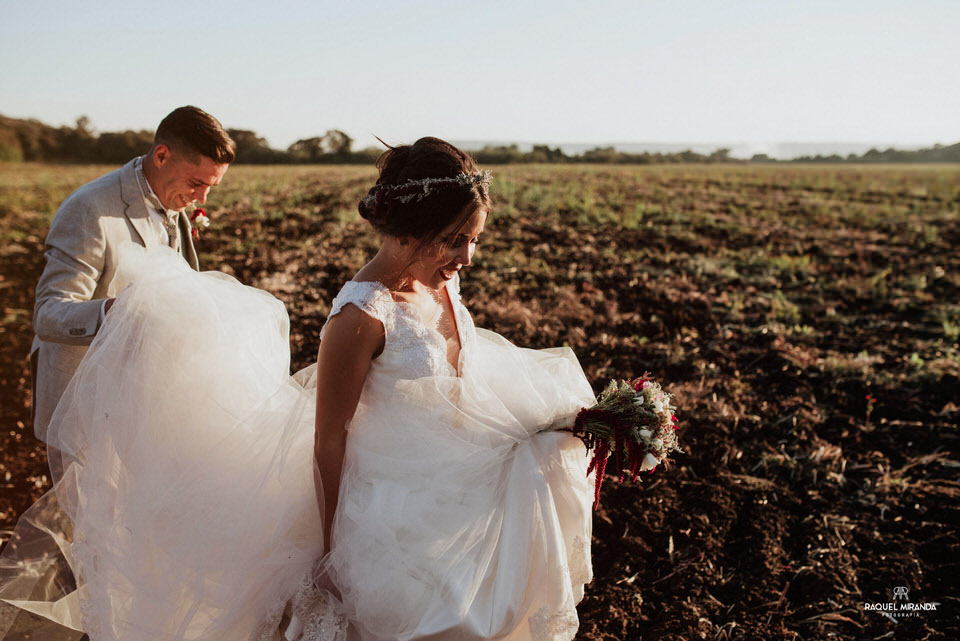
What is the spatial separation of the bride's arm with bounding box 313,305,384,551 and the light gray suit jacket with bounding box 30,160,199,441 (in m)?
1.06

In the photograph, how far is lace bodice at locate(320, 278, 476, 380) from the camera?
218cm

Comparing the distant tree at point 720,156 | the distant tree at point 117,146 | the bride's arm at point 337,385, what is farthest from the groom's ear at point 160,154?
the distant tree at point 720,156

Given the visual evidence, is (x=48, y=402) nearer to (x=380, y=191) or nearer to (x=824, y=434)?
(x=380, y=191)

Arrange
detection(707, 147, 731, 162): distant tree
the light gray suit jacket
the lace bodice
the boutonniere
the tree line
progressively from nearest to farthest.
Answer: the lace bodice, the light gray suit jacket, the boutonniere, the tree line, detection(707, 147, 731, 162): distant tree

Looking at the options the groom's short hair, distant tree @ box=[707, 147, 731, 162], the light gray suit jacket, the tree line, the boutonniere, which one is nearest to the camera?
the light gray suit jacket

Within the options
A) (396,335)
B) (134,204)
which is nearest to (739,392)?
(396,335)

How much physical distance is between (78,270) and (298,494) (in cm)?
142

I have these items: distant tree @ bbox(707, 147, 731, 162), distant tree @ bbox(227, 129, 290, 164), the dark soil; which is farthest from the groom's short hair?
distant tree @ bbox(707, 147, 731, 162)

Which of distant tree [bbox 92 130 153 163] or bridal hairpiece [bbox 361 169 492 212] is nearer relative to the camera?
bridal hairpiece [bbox 361 169 492 212]

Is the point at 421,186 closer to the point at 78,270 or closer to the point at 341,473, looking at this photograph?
the point at 341,473

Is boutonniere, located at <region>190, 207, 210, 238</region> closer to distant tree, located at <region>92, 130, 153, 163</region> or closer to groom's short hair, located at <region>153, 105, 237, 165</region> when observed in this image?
groom's short hair, located at <region>153, 105, 237, 165</region>

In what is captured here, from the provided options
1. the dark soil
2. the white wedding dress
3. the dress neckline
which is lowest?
the dark soil

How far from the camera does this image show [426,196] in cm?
219

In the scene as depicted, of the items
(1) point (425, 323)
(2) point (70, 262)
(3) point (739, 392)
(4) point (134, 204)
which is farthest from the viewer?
(3) point (739, 392)
